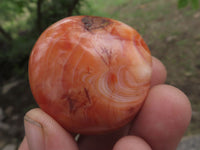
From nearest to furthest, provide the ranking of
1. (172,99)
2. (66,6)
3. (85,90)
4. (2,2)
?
(85,90), (172,99), (2,2), (66,6)

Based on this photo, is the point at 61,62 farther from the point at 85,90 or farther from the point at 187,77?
the point at 187,77

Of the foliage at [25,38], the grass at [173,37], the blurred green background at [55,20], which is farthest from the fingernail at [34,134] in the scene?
the foliage at [25,38]

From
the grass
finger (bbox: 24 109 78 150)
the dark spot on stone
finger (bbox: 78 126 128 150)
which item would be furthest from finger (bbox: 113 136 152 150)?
the grass

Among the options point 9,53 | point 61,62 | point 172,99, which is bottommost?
point 9,53

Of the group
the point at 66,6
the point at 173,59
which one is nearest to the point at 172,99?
the point at 173,59

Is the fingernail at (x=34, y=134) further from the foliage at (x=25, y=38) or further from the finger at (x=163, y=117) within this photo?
the foliage at (x=25, y=38)

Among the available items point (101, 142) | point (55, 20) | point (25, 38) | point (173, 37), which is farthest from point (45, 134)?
point (173, 37)

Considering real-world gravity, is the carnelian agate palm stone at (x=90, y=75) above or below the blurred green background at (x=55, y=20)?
above
